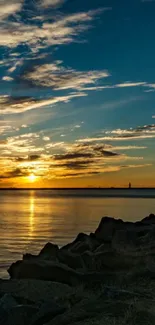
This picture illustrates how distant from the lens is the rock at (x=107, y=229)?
53.4ft

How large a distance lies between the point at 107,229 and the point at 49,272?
21.1ft

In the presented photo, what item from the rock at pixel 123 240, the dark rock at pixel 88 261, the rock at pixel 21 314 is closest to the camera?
the rock at pixel 21 314

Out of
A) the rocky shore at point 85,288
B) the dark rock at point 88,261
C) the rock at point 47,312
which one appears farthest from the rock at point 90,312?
the dark rock at point 88,261

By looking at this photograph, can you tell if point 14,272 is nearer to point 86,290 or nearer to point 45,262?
point 45,262

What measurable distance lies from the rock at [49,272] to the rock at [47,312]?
2219 mm

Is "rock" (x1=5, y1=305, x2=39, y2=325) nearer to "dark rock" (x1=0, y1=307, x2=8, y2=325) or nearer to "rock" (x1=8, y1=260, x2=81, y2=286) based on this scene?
"dark rock" (x1=0, y1=307, x2=8, y2=325)

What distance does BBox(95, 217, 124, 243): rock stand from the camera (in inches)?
641

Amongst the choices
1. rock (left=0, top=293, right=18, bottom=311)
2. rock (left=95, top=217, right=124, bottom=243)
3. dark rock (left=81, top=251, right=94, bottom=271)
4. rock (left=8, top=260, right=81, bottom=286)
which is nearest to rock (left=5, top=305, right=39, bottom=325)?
rock (left=0, top=293, right=18, bottom=311)

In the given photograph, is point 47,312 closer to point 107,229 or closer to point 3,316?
point 3,316

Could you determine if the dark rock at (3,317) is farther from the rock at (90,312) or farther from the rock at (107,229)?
the rock at (107,229)

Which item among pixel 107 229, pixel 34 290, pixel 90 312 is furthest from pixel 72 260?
pixel 107 229

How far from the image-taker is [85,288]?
995 cm

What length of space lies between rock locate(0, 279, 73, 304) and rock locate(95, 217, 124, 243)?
624 cm

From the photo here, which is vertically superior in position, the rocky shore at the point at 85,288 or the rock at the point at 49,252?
the rock at the point at 49,252
